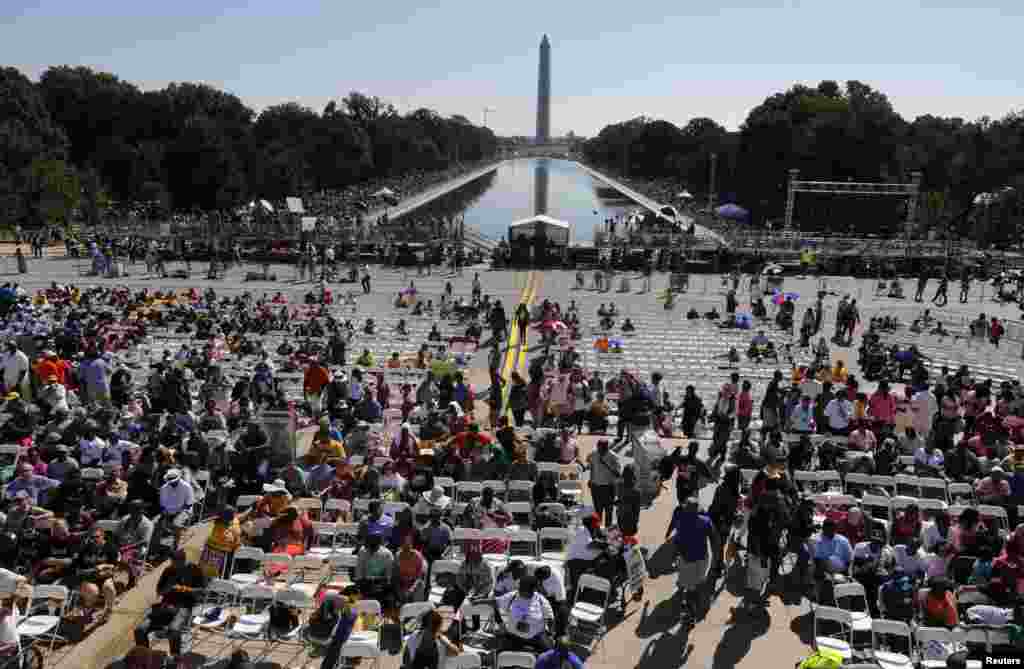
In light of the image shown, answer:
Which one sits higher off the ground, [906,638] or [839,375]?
[839,375]

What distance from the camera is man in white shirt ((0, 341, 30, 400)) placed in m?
15.1

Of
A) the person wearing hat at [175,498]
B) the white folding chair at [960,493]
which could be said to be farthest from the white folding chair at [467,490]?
the white folding chair at [960,493]

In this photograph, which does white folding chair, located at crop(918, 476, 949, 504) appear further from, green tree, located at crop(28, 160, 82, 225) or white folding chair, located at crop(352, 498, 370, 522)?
green tree, located at crop(28, 160, 82, 225)

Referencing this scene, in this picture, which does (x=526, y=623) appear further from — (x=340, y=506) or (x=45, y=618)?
(x=45, y=618)

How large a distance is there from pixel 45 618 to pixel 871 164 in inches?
2698

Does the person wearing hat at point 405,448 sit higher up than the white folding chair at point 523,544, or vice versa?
the person wearing hat at point 405,448

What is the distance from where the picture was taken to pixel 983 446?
42.9 ft

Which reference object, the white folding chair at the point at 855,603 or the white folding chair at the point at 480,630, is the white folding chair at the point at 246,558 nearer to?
the white folding chair at the point at 480,630

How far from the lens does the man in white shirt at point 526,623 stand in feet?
25.9

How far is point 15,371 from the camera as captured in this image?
595 inches

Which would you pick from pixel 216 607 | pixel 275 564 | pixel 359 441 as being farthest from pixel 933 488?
pixel 216 607

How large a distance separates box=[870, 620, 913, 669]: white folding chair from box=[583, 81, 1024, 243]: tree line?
166 feet

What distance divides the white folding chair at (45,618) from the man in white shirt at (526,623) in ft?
14.0

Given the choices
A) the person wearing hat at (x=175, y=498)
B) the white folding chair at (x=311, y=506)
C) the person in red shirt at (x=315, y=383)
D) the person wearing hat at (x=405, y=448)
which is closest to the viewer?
the person wearing hat at (x=175, y=498)
